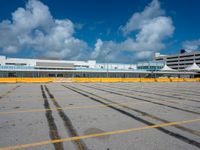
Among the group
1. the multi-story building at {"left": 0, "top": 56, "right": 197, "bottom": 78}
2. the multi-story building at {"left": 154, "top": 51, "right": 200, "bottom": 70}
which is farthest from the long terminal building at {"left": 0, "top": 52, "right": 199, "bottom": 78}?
the multi-story building at {"left": 154, "top": 51, "right": 200, "bottom": 70}

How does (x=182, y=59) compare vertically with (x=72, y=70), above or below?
above

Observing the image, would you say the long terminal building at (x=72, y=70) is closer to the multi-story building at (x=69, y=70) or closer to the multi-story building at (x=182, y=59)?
the multi-story building at (x=69, y=70)

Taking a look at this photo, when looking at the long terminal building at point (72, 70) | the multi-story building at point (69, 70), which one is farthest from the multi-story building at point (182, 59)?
the multi-story building at point (69, 70)

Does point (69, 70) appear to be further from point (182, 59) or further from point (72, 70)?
point (182, 59)

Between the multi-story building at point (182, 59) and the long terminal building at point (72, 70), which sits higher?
the multi-story building at point (182, 59)

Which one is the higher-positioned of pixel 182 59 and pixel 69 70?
pixel 182 59

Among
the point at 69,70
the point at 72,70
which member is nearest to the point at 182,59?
the point at 72,70

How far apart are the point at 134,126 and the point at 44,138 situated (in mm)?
3121

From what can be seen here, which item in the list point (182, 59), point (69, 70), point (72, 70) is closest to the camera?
point (69, 70)

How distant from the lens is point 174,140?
502 centimetres

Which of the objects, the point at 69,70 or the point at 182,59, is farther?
the point at 182,59

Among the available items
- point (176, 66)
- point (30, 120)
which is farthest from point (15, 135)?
point (176, 66)

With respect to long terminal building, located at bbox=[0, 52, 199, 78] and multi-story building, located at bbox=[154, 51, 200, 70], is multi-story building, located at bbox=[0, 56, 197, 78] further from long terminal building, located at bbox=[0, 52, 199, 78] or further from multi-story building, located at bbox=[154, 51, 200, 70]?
multi-story building, located at bbox=[154, 51, 200, 70]

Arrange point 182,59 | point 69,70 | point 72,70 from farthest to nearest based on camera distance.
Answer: point 182,59, point 72,70, point 69,70
